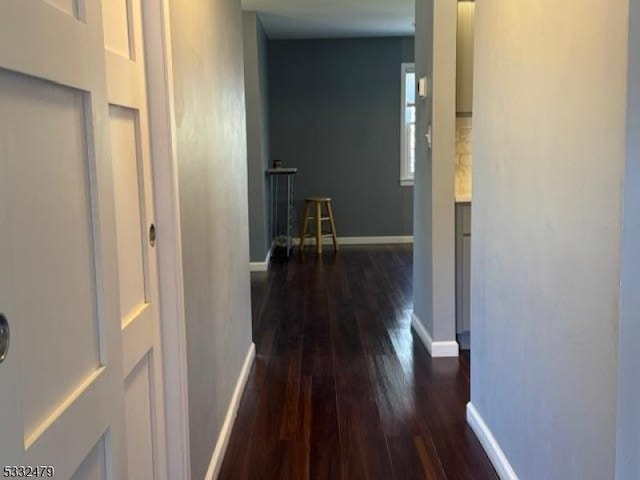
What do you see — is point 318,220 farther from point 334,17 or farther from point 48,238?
point 48,238

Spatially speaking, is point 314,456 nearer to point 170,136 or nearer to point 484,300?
point 484,300

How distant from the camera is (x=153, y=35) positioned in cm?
168

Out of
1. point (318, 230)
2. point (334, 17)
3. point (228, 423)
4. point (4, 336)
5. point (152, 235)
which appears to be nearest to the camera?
point (4, 336)

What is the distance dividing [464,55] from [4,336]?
3.30 meters

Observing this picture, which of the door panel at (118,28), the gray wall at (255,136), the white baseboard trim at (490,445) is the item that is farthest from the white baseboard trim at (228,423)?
the gray wall at (255,136)

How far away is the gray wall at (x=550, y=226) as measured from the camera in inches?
56.5

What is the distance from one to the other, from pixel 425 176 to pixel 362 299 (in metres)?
1.59

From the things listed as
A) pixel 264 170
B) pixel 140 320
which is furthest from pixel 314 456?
pixel 264 170

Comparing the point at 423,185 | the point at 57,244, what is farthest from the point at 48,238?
the point at 423,185

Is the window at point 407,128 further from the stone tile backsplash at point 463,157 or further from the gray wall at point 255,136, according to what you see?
the stone tile backsplash at point 463,157

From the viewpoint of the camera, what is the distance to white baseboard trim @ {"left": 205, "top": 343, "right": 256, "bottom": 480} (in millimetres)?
2282

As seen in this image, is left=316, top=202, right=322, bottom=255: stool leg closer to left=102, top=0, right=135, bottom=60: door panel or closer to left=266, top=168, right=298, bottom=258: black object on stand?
left=266, top=168, right=298, bottom=258: black object on stand

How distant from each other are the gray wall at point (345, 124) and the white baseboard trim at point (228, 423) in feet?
14.7

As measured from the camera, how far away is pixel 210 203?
7.88 feet
